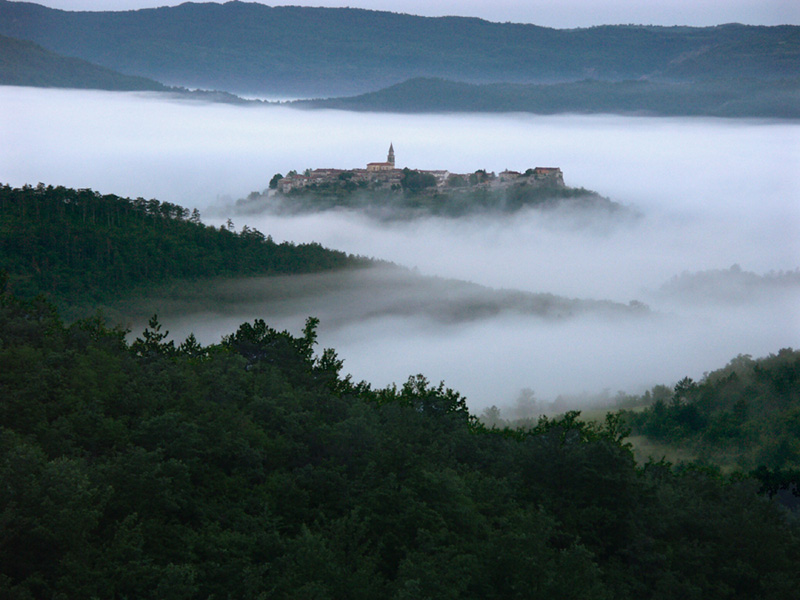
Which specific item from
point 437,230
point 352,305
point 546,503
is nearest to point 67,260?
point 352,305

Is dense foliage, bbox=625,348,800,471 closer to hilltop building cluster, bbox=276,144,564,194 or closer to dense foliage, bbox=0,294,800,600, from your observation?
dense foliage, bbox=0,294,800,600

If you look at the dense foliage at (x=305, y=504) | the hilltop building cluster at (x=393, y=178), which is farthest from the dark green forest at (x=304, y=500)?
Answer: the hilltop building cluster at (x=393, y=178)

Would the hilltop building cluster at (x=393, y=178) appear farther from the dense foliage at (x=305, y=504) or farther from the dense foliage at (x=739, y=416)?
the dense foliage at (x=305, y=504)

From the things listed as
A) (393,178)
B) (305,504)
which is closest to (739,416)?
(305,504)

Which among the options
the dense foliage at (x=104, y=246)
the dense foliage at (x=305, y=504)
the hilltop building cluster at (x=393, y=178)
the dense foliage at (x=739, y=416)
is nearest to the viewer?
the dense foliage at (x=305, y=504)

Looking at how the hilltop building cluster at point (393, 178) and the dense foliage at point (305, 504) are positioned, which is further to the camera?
the hilltop building cluster at point (393, 178)

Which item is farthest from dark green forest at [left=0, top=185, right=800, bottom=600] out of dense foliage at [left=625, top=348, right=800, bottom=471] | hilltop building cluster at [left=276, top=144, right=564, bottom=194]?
hilltop building cluster at [left=276, top=144, right=564, bottom=194]
